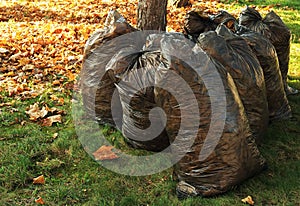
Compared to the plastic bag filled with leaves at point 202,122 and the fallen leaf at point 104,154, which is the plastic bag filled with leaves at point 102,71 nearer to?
the fallen leaf at point 104,154

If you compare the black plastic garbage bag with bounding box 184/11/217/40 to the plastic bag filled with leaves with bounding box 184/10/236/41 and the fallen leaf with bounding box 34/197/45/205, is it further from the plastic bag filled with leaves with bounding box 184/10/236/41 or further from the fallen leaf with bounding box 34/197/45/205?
the fallen leaf with bounding box 34/197/45/205

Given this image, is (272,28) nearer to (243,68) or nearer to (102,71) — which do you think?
(243,68)

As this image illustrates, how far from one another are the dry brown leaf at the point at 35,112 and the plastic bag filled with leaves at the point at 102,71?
42cm

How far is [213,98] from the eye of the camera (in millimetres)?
2611

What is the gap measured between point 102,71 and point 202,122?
125 centimetres

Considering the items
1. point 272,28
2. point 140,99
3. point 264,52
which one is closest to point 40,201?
point 140,99

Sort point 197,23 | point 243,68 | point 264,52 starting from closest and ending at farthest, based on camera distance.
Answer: point 243,68, point 264,52, point 197,23

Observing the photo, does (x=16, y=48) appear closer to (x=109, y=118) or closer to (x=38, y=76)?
(x=38, y=76)

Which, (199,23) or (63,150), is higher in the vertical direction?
(199,23)

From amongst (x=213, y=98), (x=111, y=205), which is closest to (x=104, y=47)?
(x=213, y=98)

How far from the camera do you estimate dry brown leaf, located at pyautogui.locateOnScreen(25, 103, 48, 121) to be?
3682 mm

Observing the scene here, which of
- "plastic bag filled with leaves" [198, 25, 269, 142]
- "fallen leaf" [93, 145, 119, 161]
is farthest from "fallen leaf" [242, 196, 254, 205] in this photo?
A: "fallen leaf" [93, 145, 119, 161]

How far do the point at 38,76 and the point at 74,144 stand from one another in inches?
64.4

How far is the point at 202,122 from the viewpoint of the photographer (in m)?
2.60
